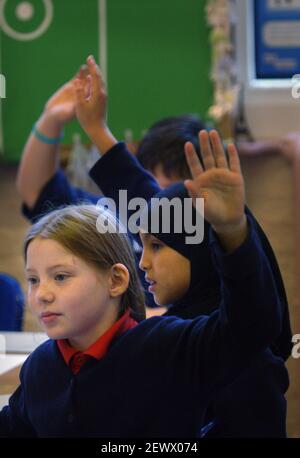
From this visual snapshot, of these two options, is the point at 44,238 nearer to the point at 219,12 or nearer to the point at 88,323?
the point at 88,323

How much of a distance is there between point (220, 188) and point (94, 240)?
0.72 ft

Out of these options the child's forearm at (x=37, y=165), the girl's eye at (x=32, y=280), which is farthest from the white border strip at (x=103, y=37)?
the girl's eye at (x=32, y=280)

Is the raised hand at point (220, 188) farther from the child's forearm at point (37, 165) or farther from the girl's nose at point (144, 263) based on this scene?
the child's forearm at point (37, 165)

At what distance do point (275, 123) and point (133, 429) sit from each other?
1.84 metres

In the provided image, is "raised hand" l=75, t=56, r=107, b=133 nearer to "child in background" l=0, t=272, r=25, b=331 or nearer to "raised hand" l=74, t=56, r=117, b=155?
"raised hand" l=74, t=56, r=117, b=155

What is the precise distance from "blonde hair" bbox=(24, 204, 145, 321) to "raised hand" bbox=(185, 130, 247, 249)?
0.65 feet

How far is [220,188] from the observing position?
73cm

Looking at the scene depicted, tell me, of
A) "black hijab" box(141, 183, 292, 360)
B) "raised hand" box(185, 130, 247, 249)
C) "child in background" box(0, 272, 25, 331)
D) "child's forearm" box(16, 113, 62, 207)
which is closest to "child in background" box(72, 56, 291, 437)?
"black hijab" box(141, 183, 292, 360)

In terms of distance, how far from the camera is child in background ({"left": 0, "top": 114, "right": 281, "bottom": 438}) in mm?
741

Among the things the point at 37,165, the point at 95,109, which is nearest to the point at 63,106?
the point at 37,165

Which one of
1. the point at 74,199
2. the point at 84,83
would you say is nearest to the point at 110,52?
the point at 74,199

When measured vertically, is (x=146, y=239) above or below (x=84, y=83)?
below

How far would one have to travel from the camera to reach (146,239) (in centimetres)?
94

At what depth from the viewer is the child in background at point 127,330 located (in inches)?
29.2
